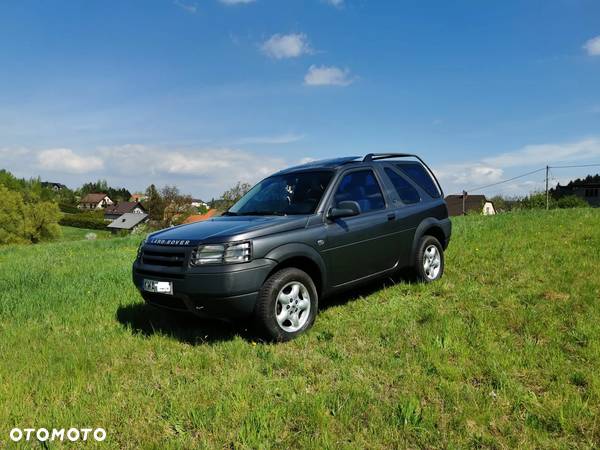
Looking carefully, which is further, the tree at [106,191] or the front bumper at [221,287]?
the tree at [106,191]

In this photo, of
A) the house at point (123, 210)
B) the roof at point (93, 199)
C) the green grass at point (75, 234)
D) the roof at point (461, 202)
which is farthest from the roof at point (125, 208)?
the roof at point (461, 202)

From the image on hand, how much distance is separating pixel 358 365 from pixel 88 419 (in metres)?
2.12

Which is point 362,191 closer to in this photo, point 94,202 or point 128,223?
point 128,223

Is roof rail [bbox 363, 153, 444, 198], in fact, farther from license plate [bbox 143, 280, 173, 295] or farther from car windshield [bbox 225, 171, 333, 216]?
license plate [bbox 143, 280, 173, 295]

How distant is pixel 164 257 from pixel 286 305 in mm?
1352

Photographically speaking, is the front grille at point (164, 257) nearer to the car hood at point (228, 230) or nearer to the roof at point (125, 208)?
the car hood at point (228, 230)

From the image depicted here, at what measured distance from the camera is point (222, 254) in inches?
160

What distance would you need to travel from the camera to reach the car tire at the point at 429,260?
6.01 meters

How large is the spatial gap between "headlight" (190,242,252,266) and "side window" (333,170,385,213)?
1394mm

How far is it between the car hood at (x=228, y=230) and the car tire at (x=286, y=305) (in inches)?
18.5

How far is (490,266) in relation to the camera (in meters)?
6.95

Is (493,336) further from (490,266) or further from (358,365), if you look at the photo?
(490,266)

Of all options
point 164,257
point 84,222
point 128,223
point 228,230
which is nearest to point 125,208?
point 128,223

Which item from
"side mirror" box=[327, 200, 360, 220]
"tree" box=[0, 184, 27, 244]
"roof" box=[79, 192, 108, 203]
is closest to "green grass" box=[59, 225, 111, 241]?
"tree" box=[0, 184, 27, 244]
